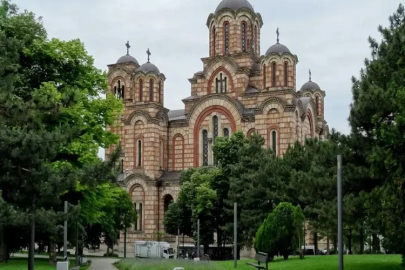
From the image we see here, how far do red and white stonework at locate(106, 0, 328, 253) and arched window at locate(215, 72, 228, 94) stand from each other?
90mm

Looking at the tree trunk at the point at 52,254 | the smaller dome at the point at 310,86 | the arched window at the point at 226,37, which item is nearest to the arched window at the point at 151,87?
the arched window at the point at 226,37

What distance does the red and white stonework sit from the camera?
54.1 m

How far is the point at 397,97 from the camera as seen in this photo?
15.9 m

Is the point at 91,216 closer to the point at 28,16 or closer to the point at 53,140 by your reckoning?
the point at 28,16

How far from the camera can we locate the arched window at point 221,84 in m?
56.6

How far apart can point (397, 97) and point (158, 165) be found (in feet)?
139

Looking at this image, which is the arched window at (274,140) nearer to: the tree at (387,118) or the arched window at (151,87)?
the arched window at (151,87)

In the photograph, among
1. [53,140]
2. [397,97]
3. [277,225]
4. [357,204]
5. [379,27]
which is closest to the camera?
[397,97]

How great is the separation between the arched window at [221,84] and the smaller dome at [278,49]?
577cm

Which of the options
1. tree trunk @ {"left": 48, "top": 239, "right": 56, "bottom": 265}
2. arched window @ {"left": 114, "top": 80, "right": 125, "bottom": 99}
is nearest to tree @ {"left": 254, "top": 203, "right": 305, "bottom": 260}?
tree trunk @ {"left": 48, "top": 239, "right": 56, "bottom": 265}

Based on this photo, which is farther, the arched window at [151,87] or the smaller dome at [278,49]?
the arched window at [151,87]

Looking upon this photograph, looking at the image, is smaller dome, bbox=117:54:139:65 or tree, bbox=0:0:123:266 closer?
tree, bbox=0:0:123:266

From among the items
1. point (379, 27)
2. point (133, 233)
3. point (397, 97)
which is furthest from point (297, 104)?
point (397, 97)

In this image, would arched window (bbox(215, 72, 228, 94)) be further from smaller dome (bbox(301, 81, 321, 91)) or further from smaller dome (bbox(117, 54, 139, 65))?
smaller dome (bbox(301, 81, 321, 91))
